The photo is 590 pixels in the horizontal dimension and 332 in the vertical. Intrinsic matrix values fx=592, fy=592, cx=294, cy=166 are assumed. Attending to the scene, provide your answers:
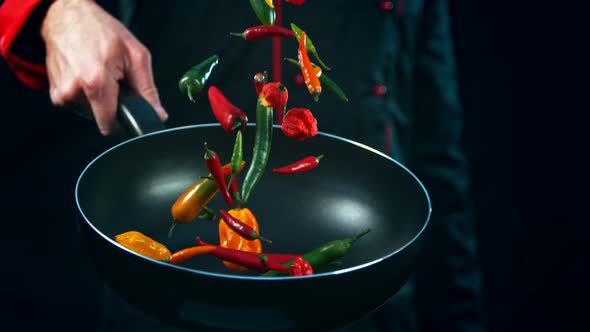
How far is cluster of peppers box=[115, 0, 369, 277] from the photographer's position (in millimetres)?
882

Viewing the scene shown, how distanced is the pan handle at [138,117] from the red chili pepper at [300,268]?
1.11 feet

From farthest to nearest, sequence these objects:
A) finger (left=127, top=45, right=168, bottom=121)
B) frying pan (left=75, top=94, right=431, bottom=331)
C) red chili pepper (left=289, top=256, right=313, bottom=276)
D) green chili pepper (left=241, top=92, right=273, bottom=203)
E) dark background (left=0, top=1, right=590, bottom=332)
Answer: dark background (left=0, top=1, right=590, bottom=332), finger (left=127, top=45, right=168, bottom=121), green chili pepper (left=241, top=92, right=273, bottom=203), red chili pepper (left=289, top=256, right=313, bottom=276), frying pan (left=75, top=94, right=431, bottom=331)

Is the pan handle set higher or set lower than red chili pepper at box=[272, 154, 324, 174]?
higher

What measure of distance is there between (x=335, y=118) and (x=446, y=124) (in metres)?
0.31

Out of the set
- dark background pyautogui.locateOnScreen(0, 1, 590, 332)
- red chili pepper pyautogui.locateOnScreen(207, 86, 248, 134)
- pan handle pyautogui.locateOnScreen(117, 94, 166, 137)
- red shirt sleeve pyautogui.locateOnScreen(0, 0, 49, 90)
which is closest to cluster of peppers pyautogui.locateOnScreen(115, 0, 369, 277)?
red chili pepper pyautogui.locateOnScreen(207, 86, 248, 134)

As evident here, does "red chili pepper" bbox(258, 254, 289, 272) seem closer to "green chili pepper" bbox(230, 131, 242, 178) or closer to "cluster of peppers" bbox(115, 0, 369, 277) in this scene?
"cluster of peppers" bbox(115, 0, 369, 277)

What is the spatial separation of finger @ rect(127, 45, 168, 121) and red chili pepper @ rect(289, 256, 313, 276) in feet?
1.35

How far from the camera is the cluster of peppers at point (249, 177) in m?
0.88

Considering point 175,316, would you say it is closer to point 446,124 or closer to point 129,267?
point 129,267

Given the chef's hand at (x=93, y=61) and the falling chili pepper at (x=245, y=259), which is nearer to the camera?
the falling chili pepper at (x=245, y=259)

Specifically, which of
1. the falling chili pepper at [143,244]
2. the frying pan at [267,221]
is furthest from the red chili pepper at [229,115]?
the falling chili pepper at [143,244]

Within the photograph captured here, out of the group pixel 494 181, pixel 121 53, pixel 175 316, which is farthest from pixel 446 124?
pixel 175 316

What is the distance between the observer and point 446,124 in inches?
63.0

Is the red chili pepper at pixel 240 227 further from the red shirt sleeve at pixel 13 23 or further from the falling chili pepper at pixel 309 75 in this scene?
the red shirt sleeve at pixel 13 23
